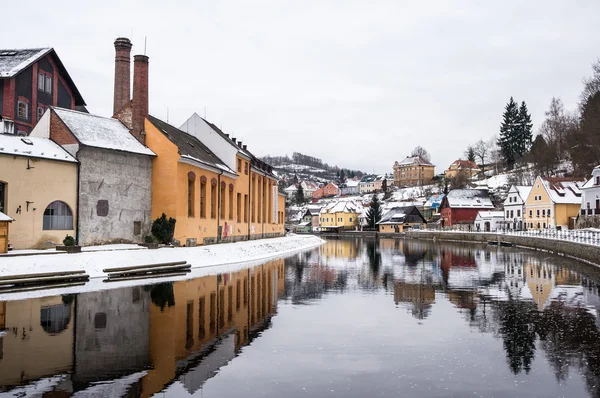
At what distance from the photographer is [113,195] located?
109 ft

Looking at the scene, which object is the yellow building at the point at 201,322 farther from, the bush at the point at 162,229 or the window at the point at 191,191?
the window at the point at 191,191

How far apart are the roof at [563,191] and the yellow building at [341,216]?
6649 cm

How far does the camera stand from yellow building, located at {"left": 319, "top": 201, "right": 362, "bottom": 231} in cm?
13888

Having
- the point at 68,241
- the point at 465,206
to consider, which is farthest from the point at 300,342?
the point at 465,206

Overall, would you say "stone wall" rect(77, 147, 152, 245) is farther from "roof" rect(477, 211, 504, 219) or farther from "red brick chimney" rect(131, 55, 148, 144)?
"roof" rect(477, 211, 504, 219)

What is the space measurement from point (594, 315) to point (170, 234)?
25.7 m

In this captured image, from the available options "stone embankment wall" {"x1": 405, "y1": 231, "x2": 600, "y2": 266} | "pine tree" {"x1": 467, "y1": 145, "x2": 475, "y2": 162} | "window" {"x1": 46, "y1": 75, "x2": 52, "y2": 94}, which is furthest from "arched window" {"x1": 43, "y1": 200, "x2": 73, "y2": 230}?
"pine tree" {"x1": 467, "y1": 145, "x2": 475, "y2": 162}

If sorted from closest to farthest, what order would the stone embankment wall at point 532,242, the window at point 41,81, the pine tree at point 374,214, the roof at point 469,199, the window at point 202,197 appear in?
the stone embankment wall at point 532,242 → the window at point 202,197 → the window at point 41,81 → the roof at point 469,199 → the pine tree at point 374,214

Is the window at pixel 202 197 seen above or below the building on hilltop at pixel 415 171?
below

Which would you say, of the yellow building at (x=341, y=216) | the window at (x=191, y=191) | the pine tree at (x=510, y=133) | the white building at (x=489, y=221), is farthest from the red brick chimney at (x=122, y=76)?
the pine tree at (x=510, y=133)

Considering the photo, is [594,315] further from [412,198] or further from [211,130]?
[412,198]

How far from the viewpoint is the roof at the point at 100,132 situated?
32.6 m

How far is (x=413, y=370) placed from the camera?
1002 centimetres

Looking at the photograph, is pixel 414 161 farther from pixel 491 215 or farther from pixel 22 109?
pixel 22 109
